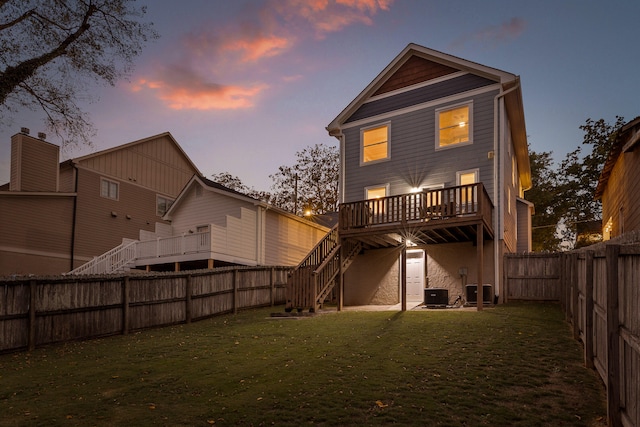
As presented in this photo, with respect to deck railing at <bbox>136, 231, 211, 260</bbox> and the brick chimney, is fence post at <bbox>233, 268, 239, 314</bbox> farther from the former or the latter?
the brick chimney

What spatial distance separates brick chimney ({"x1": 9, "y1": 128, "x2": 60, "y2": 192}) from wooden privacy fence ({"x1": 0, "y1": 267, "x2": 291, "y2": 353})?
1459cm

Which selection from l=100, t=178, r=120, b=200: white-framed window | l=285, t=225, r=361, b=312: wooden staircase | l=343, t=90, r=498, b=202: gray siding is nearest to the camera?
l=285, t=225, r=361, b=312: wooden staircase

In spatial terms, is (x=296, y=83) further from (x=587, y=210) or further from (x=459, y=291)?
(x=587, y=210)

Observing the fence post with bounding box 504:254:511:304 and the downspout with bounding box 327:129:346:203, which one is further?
the downspout with bounding box 327:129:346:203

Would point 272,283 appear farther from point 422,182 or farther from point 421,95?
point 421,95

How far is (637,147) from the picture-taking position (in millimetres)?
14000

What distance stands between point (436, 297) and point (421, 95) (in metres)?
8.24

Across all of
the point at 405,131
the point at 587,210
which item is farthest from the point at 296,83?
the point at 587,210

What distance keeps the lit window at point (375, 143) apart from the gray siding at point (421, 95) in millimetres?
719

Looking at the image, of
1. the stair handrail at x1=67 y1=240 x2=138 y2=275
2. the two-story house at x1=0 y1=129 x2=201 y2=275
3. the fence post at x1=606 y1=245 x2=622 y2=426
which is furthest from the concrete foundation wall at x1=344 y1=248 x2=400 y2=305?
the two-story house at x1=0 y1=129 x2=201 y2=275

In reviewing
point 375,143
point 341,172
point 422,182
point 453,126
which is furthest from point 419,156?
point 341,172

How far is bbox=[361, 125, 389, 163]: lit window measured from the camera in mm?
19391

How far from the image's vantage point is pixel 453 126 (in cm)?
1772

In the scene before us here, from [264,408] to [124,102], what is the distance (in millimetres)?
22295
